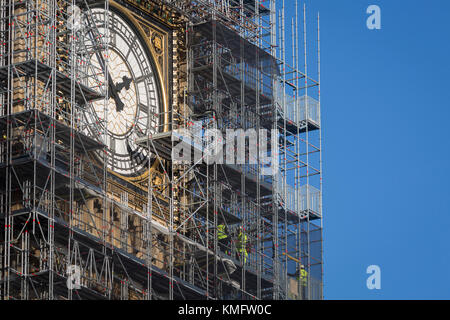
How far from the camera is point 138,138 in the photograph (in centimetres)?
5200

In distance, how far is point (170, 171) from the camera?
53.2 m

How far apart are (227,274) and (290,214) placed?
5.27m

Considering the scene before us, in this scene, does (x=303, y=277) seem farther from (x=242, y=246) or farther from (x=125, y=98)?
(x=125, y=98)

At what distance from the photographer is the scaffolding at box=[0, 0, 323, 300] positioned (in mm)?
45656

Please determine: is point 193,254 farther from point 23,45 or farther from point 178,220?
point 23,45

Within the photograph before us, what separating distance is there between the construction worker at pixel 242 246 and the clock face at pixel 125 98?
4058 millimetres

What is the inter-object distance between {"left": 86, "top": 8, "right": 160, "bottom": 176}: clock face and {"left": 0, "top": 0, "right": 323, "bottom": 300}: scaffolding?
1.09 ft

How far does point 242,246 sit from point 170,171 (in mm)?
3254

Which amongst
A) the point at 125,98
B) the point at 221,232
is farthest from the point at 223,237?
the point at 125,98

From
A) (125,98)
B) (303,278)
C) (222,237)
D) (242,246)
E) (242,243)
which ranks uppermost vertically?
(125,98)

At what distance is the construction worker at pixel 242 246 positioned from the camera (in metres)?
53.6

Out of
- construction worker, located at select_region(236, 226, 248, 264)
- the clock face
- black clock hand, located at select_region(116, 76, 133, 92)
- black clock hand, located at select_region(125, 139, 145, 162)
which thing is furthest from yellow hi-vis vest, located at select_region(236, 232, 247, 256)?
black clock hand, located at select_region(116, 76, 133, 92)

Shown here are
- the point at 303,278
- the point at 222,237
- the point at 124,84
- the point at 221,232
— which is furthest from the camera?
the point at 303,278
